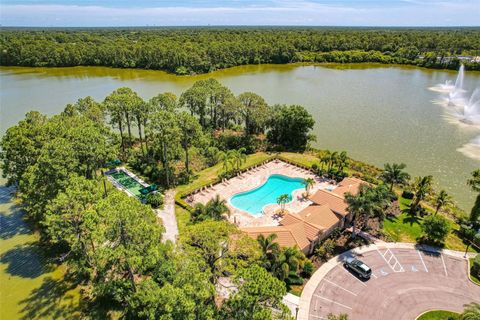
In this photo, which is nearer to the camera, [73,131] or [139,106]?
[73,131]

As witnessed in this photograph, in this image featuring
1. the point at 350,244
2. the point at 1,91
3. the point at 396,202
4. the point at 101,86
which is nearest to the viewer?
the point at 350,244

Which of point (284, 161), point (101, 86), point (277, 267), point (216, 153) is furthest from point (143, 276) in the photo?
point (101, 86)

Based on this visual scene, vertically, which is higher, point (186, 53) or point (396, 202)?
point (186, 53)

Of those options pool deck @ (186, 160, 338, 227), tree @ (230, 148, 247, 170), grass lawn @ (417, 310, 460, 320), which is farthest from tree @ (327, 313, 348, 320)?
tree @ (230, 148, 247, 170)

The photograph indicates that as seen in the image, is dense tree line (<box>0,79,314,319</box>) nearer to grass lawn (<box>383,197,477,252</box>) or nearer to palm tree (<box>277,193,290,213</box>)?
palm tree (<box>277,193,290,213</box>)

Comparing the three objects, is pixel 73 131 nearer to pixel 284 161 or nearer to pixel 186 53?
pixel 284 161
